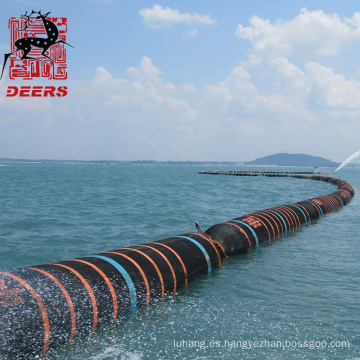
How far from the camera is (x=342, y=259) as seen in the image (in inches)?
647

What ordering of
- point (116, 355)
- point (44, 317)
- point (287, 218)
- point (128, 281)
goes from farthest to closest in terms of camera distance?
point (287, 218), point (128, 281), point (116, 355), point (44, 317)

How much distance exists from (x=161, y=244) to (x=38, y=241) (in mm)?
9902

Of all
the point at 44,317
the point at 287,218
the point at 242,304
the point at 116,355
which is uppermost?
the point at 287,218

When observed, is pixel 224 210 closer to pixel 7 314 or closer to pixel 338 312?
pixel 338 312

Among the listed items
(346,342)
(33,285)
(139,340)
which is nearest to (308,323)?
(346,342)

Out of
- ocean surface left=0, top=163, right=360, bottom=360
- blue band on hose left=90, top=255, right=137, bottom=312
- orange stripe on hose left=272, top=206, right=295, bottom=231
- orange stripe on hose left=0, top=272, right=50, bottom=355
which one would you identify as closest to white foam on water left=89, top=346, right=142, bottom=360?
ocean surface left=0, top=163, right=360, bottom=360

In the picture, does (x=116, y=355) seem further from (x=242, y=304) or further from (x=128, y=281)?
(x=242, y=304)

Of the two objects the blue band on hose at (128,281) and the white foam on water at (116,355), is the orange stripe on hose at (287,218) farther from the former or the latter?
the white foam on water at (116,355)

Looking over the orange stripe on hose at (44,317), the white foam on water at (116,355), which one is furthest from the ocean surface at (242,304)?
the orange stripe on hose at (44,317)

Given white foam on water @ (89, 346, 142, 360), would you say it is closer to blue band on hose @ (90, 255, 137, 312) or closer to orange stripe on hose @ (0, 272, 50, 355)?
orange stripe on hose @ (0, 272, 50, 355)

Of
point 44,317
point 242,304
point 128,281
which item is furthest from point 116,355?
point 242,304

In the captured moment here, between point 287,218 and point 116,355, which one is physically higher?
point 287,218

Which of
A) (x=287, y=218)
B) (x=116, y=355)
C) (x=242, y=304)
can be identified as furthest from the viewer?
(x=287, y=218)

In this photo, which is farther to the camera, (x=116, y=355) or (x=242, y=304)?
(x=242, y=304)
